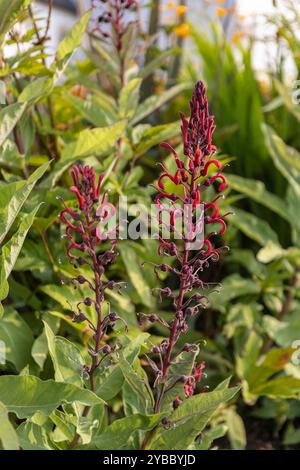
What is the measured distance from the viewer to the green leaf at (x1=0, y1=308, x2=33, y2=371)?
6.14 feet

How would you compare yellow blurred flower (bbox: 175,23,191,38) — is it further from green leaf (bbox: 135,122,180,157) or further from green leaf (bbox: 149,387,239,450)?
green leaf (bbox: 149,387,239,450)

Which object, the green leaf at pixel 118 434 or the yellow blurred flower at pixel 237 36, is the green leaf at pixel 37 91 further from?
the yellow blurred flower at pixel 237 36

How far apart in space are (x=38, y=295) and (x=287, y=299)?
1.03 meters

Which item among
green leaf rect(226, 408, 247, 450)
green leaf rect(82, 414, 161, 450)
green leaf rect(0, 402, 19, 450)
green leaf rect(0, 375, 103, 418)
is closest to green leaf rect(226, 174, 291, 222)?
green leaf rect(226, 408, 247, 450)

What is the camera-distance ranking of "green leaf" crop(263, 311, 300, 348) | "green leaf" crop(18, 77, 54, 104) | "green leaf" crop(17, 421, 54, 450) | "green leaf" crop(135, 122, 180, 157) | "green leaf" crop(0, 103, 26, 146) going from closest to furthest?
1. "green leaf" crop(17, 421, 54, 450)
2. "green leaf" crop(0, 103, 26, 146)
3. "green leaf" crop(18, 77, 54, 104)
4. "green leaf" crop(135, 122, 180, 157)
5. "green leaf" crop(263, 311, 300, 348)

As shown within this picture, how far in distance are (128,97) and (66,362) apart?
3.30 feet

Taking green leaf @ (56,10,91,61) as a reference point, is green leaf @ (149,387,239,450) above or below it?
below

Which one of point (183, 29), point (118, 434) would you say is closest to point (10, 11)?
point (118, 434)

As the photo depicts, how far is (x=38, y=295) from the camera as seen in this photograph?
2.28 metres

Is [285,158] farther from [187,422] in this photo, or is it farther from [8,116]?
[187,422]

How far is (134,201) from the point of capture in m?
2.56

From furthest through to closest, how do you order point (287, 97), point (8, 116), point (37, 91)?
point (287, 97), point (37, 91), point (8, 116)

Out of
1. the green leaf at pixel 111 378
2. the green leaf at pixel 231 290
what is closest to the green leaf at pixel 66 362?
the green leaf at pixel 111 378
